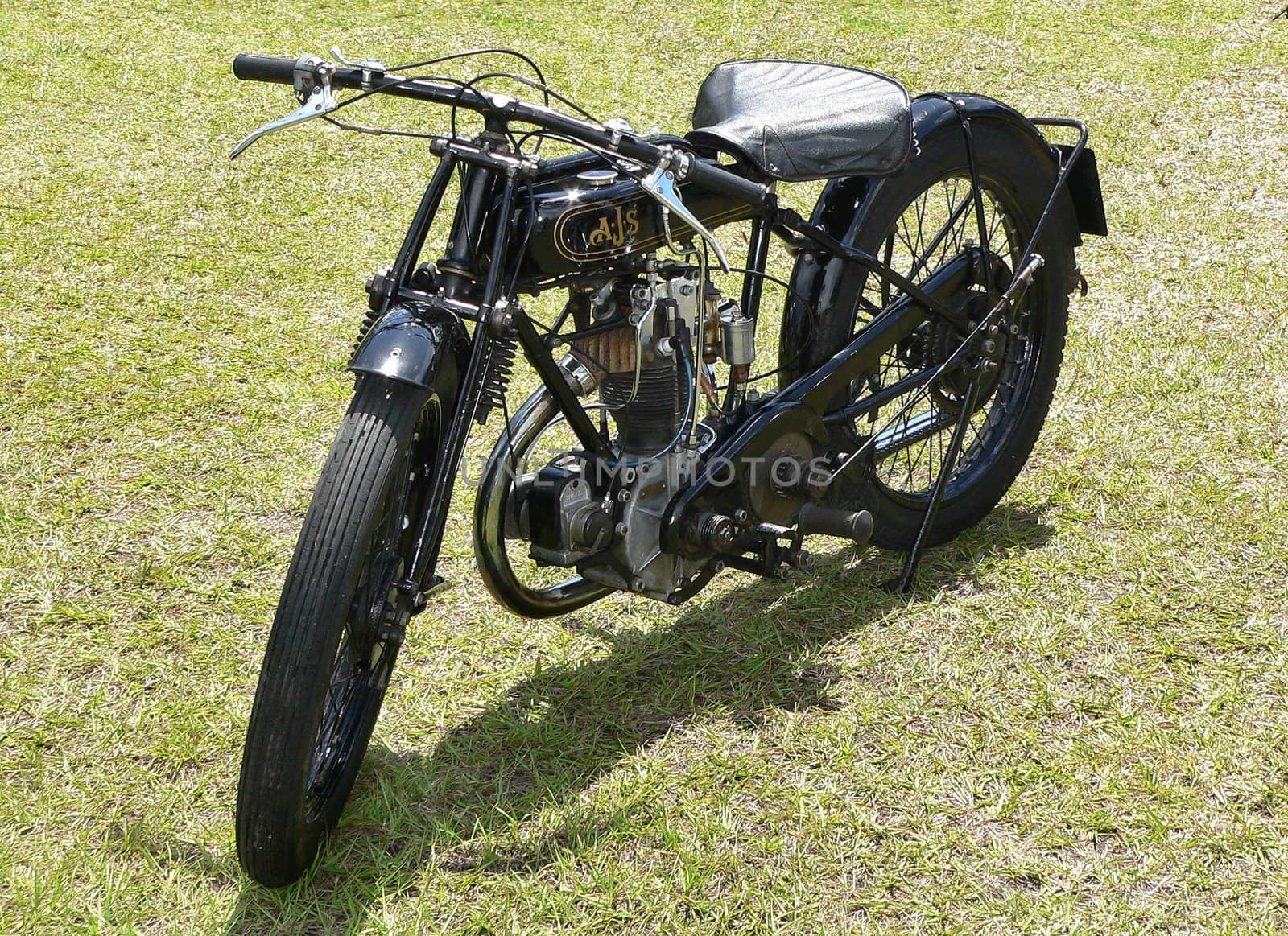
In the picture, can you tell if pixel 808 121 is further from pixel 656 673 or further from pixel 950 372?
pixel 656 673

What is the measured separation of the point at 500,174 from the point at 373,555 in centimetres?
85

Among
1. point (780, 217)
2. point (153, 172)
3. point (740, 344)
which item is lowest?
A: point (153, 172)

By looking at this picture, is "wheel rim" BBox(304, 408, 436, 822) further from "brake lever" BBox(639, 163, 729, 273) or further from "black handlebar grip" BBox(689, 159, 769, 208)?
"black handlebar grip" BBox(689, 159, 769, 208)

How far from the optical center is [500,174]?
113 inches

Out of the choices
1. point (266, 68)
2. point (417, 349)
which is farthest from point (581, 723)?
point (266, 68)

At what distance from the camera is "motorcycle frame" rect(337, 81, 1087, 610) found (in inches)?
109

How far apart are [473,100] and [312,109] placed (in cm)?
32

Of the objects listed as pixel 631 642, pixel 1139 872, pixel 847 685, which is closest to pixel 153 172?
pixel 631 642

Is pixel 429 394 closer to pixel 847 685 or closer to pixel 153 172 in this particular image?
pixel 847 685

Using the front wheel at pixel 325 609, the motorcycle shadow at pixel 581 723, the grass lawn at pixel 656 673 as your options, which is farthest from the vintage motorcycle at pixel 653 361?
the grass lawn at pixel 656 673

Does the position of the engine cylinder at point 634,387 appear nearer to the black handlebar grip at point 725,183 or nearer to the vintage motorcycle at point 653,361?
the vintage motorcycle at point 653,361

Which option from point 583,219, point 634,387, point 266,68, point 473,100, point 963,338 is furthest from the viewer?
point 963,338

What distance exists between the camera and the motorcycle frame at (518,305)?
2.78 m

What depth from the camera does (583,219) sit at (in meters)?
2.93
